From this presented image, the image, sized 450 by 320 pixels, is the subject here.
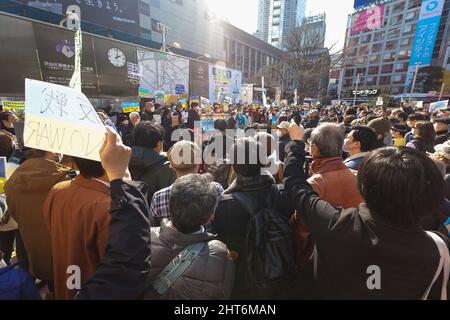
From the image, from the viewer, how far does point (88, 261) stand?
52.4 inches

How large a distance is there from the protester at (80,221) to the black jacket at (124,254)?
1.31 feet

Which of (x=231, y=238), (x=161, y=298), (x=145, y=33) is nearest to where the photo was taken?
(x=161, y=298)

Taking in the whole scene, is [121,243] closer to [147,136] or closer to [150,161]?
[150,161]

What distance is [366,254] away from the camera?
3.07 feet

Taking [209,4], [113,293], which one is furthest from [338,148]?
[209,4]

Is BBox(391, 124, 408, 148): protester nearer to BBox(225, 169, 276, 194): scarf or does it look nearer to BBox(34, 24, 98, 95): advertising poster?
BBox(225, 169, 276, 194): scarf

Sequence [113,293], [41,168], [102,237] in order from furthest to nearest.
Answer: [41,168] < [102,237] < [113,293]

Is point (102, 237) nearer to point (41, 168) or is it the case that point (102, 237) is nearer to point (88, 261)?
point (88, 261)

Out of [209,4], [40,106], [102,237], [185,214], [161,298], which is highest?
[209,4]

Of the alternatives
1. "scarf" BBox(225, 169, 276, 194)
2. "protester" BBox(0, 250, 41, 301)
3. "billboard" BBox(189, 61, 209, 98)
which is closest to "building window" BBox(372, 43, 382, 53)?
"billboard" BBox(189, 61, 209, 98)

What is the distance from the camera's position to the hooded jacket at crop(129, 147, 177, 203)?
258cm

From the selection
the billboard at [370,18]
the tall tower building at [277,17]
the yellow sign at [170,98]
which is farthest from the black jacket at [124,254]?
the tall tower building at [277,17]

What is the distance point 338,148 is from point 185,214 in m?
1.22

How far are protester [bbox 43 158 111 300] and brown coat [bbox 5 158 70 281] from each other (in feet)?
1.27
